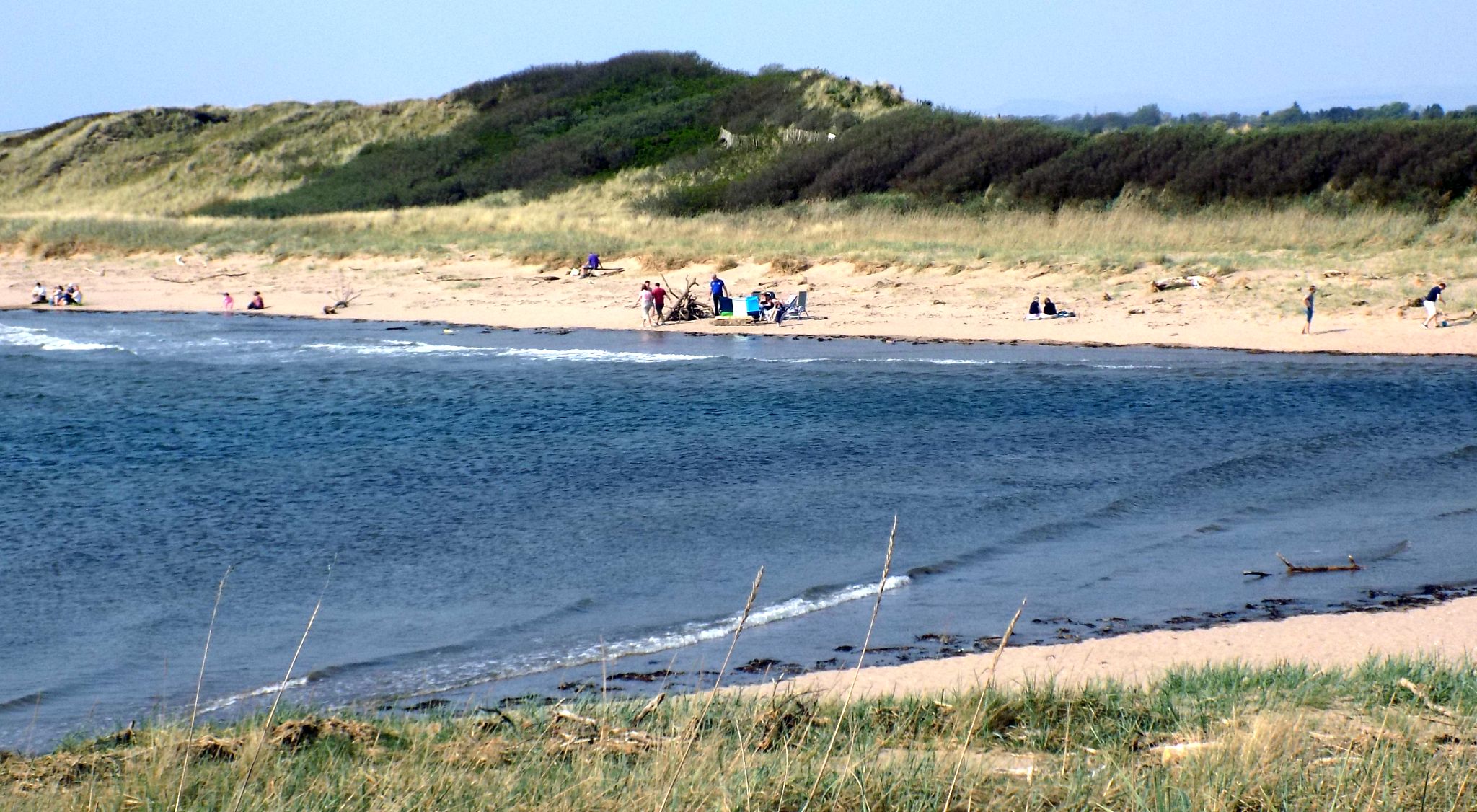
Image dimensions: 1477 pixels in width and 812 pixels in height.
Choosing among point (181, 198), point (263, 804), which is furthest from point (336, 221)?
point (263, 804)

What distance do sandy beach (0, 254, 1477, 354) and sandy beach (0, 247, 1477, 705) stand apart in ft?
0.21

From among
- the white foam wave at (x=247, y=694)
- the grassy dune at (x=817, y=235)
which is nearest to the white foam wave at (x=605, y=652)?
the white foam wave at (x=247, y=694)

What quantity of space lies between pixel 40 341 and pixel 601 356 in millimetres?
14358

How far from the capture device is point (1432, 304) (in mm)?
23984

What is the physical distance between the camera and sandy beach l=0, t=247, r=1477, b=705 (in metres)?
8.62

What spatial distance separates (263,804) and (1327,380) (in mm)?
19870

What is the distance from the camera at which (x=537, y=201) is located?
55250mm

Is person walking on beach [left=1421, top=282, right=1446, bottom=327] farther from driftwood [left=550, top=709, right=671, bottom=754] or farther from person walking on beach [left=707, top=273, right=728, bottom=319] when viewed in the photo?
driftwood [left=550, top=709, right=671, bottom=754]

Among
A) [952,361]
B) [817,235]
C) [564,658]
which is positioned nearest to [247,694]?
[564,658]

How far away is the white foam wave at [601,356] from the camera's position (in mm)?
25516

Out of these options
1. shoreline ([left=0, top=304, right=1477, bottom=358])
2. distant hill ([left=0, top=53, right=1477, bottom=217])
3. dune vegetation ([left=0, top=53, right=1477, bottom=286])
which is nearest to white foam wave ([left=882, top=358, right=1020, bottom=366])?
shoreline ([left=0, top=304, right=1477, bottom=358])

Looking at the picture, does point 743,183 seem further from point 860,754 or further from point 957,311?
point 860,754

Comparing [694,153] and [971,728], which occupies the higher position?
[694,153]

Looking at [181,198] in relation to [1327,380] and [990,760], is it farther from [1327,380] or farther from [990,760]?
[990,760]
